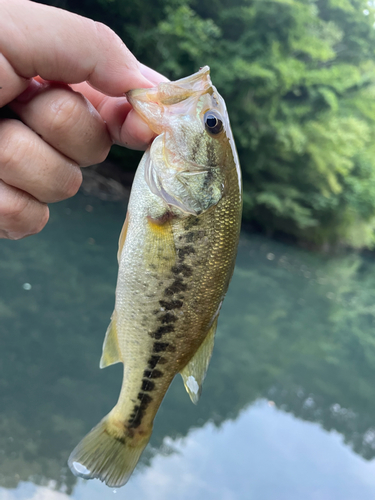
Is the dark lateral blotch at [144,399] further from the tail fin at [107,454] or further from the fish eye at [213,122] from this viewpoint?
the fish eye at [213,122]

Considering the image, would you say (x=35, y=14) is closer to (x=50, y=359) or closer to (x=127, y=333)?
(x=127, y=333)

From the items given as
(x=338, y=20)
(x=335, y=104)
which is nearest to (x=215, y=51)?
(x=335, y=104)

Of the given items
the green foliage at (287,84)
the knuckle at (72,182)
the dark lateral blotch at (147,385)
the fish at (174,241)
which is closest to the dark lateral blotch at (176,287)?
the fish at (174,241)

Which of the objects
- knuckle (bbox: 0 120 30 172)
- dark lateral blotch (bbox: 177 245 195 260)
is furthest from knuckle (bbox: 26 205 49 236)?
dark lateral blotch (bbox: 177 245 195 260)

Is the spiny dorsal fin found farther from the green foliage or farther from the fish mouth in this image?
the green foliage

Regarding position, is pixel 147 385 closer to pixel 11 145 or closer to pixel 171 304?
pixel 171 304

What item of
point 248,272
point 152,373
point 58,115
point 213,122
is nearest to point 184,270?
point 152,373
